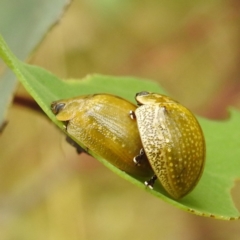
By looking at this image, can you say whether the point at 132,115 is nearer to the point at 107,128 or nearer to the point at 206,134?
the point at 107,128

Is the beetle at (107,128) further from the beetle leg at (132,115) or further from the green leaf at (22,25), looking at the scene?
the green leaf at (22,25)

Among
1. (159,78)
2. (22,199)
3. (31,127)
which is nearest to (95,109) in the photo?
(22,199)

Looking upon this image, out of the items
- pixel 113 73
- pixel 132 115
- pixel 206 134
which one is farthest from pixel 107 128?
pixel 113 73

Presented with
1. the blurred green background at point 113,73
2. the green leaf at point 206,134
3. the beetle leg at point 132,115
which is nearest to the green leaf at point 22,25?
the green leaf at point 206,134

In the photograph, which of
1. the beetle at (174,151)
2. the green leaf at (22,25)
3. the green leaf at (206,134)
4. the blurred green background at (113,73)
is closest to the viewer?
the green leaf at (206,134)

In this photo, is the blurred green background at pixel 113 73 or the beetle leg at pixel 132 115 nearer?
the beetle leg at pixel 132 115

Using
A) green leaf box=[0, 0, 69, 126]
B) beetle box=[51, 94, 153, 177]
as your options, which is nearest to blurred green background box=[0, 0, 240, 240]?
green leaf box=[0, 0, 69, 126]
